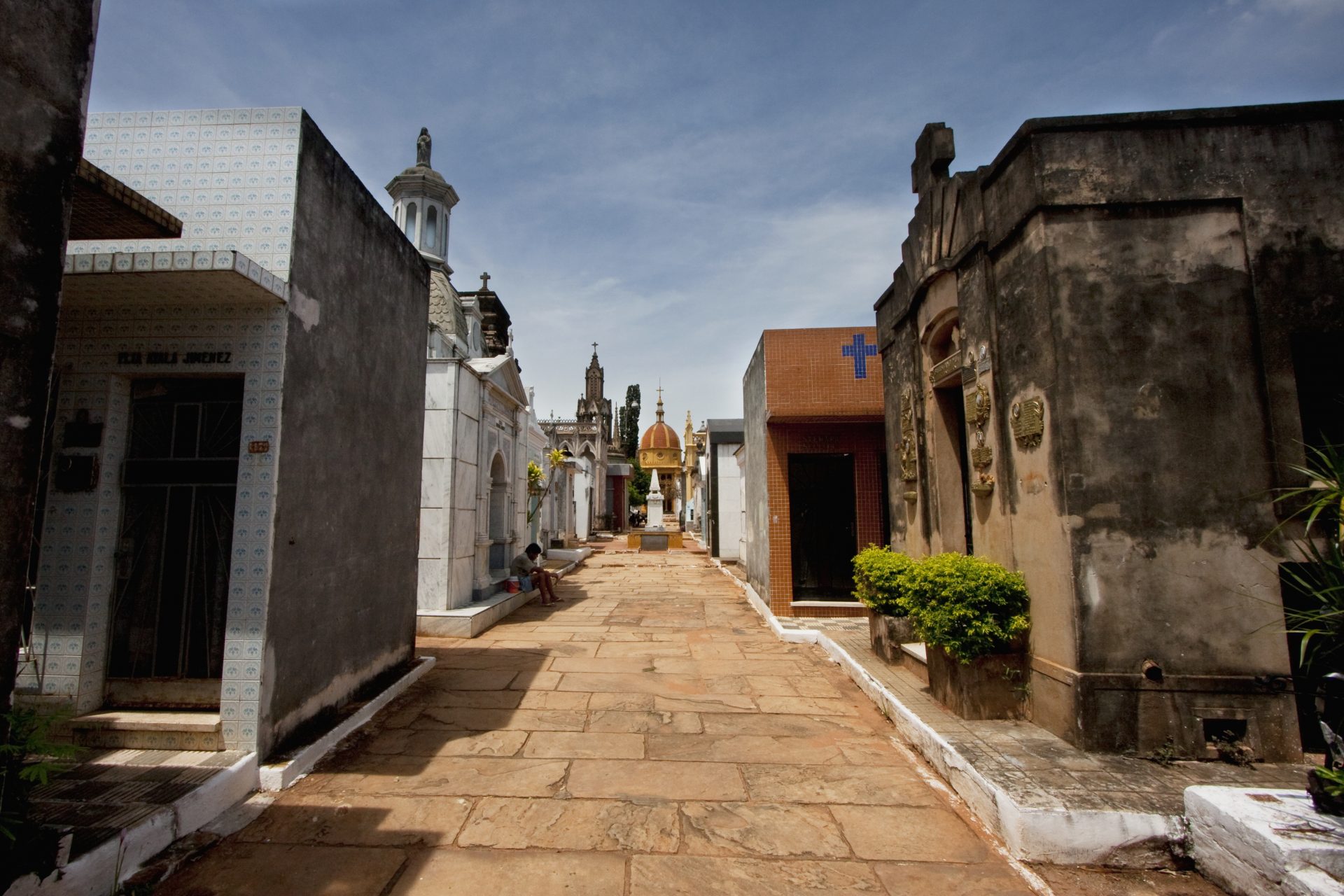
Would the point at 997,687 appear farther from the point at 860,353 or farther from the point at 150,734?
the point at 860,353

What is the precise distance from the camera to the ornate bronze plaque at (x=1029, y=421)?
14.7 feet

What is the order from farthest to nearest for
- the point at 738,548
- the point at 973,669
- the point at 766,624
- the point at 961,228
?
the point at 738,548
the point at 766,624
the point at 961,228
the point at 973,669

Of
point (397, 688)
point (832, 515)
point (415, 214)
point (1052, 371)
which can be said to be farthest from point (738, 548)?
point (1052, 371)

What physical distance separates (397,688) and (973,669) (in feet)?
16.4

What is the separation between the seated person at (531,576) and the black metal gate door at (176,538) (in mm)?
6851

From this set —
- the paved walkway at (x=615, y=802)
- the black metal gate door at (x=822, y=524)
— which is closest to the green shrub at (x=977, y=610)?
the paved walkway at (x=615, y=802)

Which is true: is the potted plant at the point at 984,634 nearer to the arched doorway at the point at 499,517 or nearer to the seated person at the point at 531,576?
the seated person at the point at 531,576

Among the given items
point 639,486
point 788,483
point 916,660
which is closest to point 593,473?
point 639,486

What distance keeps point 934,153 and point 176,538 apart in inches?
292

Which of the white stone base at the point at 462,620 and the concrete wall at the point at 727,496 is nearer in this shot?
the white stone base at the point at 462,620

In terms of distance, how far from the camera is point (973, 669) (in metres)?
4.70

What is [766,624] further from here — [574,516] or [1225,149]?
[574,516]

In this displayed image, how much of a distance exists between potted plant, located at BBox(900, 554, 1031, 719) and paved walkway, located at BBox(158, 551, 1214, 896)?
2.57 feet

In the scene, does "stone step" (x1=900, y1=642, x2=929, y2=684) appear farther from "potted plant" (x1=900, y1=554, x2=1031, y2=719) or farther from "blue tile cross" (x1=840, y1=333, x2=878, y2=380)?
"blue tile cross" (x1=840, y1=333, x2=878, y2=380)
